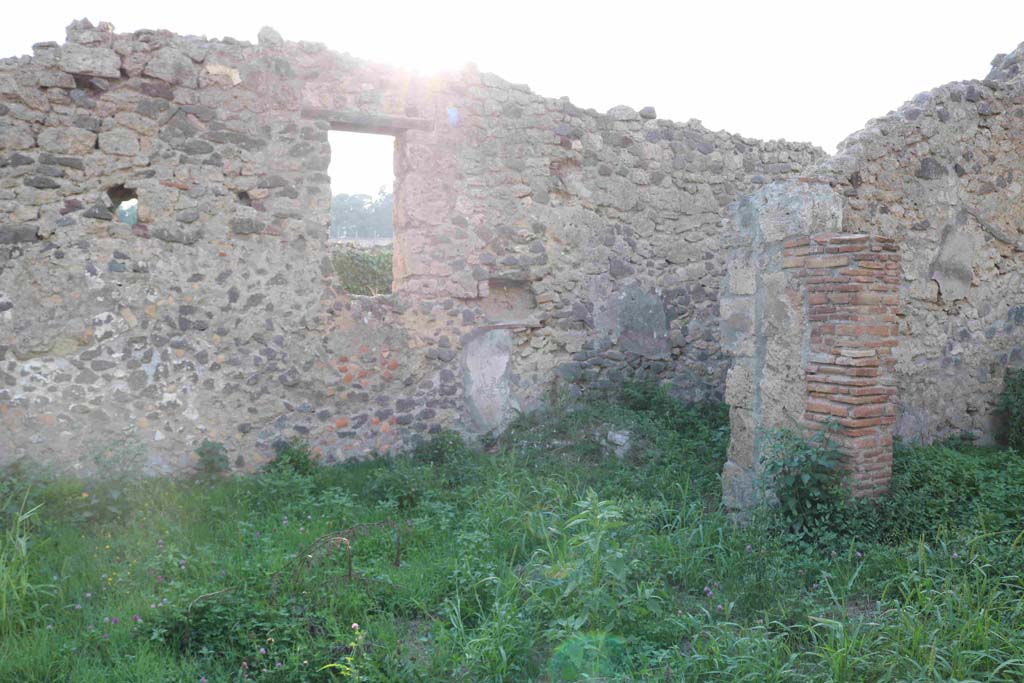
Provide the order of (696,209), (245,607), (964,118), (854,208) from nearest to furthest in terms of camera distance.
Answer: (245,607)
(854,208)
(964,118)
(696,209)

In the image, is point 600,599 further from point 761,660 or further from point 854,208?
point 854,208

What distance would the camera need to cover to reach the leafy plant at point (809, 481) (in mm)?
4398

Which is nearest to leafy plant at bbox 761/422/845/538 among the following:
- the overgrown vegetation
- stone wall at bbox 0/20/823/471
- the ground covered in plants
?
the ground covered in plants

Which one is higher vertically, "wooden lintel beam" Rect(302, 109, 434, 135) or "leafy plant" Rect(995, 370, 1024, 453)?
"wooden lintel beam" Rect(302, 109, 434, 135)

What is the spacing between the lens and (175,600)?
3660 millimetres

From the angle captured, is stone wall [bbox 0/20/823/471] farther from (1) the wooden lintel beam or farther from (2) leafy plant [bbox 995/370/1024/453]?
(2) leafy plant [bbox 995/370/1024/453]

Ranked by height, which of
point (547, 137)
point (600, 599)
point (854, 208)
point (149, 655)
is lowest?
point (149, 655)

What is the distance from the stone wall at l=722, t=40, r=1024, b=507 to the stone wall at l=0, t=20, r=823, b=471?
0.74 meters

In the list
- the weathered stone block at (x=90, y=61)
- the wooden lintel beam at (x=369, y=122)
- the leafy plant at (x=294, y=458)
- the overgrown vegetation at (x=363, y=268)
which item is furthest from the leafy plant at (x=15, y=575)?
the overgrown vegetation at (x=363, y=268)

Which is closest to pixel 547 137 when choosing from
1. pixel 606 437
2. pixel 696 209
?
pixel 696 209

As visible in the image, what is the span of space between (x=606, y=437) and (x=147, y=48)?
515cm

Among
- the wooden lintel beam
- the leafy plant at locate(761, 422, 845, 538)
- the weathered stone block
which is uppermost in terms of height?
the weathered stone block

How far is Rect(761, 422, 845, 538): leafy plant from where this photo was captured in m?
4.40

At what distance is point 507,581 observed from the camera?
13.1 feet
